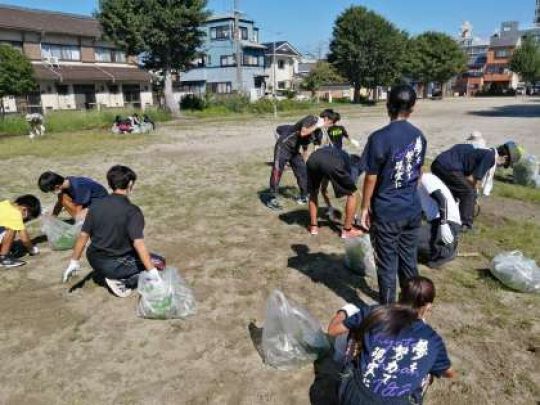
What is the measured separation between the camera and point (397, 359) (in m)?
2.18

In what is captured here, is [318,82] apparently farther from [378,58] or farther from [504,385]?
[504,385]

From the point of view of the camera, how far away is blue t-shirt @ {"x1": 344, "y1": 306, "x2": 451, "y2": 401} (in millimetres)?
2180

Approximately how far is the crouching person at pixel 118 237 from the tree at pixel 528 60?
74.3 meters

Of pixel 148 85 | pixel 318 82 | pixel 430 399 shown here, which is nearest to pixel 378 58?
pixel 318 82

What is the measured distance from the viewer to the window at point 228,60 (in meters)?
46.1

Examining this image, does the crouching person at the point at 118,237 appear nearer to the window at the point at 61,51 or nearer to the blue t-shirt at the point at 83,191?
the blue t-shirt at the point at 83,191

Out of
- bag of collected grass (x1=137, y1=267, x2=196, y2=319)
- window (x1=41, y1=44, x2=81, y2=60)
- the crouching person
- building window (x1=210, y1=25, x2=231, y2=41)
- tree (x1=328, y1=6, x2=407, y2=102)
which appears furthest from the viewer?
building window (x1=210, y1=25, x2=231, y2=41)

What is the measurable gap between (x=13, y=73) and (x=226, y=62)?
24145mm

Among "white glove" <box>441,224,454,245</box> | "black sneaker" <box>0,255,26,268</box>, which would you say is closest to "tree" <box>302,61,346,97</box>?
"white glove" <box>441,224,454,245</box>

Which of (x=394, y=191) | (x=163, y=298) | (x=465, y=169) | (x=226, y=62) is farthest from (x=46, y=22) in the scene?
(x=394, y=191)

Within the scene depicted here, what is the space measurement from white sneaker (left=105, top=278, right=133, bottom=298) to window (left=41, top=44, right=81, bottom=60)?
34.7 m

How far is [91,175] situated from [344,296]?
819 centimetres

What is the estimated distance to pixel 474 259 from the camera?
5012mm

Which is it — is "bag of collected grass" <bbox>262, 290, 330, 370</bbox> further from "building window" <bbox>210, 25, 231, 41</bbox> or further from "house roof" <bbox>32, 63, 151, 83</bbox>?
"building window" <bbox>210, 25, 231, 41</bbox>
